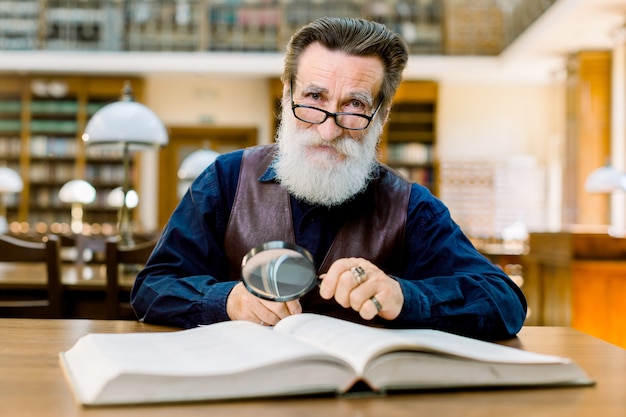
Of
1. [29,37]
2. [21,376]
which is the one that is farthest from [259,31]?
[21,376]

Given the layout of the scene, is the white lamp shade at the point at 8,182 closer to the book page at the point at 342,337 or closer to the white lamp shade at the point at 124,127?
the white lamp shade at the point at 124,127

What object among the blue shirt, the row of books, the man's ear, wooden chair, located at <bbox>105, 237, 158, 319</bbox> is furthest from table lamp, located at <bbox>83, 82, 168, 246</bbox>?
the row of books

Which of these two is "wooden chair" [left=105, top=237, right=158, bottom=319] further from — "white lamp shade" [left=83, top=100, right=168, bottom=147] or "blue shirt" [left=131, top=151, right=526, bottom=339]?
"blue shirt" [left=131, top=151, right=526, bottom=339]

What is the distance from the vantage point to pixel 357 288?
1.25 metres

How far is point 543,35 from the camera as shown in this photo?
9.30 metres

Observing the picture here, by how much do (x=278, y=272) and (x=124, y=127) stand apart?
2.93m

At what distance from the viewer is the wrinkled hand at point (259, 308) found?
142 centimetres

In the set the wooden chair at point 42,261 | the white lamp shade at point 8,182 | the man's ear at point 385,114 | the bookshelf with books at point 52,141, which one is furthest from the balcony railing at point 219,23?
the man's ear at point 385,114

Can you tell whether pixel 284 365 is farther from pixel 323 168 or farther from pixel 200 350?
pixel 323 168

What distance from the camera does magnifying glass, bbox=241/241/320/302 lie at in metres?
1.20

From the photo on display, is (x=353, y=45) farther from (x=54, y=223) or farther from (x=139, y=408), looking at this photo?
(x=54, y=223)

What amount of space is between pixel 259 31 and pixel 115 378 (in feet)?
36.5

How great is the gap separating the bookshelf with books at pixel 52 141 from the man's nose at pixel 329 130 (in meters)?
10.2

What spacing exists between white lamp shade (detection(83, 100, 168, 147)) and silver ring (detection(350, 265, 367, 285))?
9.59ft
